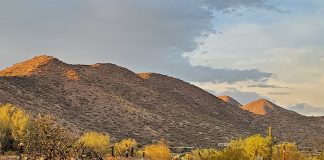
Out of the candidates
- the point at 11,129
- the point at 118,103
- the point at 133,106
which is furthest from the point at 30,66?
the point at 11,129

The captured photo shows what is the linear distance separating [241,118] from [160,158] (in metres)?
70.5

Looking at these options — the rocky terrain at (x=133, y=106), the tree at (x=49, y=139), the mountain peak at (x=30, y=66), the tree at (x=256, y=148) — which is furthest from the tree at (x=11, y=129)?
the mountain peak at (x=30, y=66)

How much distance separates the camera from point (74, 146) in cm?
3875

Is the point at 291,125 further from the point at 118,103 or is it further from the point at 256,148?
the point at 256,148

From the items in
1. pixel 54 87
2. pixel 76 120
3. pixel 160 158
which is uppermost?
pixel 54 87

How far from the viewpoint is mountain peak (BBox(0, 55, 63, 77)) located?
112 m

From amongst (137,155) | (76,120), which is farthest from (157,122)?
(137,155)

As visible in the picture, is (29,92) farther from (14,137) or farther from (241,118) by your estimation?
(241,118)

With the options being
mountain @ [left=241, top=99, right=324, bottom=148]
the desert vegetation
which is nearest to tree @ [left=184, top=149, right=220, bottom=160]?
the desert vegetation

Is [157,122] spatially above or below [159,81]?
below

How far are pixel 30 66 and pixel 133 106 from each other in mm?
26240

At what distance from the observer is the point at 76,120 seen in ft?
303

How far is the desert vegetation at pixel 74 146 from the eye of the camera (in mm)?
29234

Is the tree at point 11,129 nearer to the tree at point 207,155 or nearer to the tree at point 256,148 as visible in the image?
the tree at point 207,155
